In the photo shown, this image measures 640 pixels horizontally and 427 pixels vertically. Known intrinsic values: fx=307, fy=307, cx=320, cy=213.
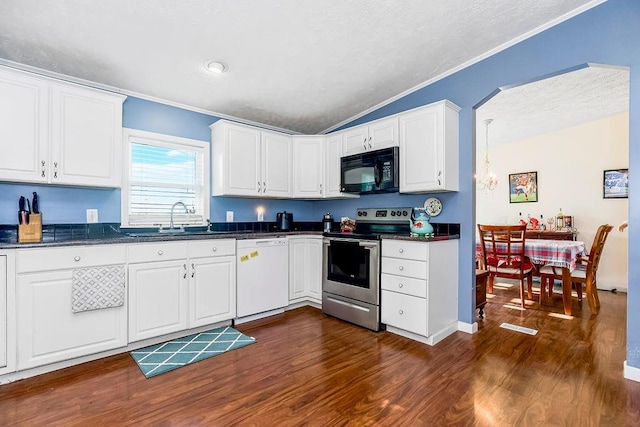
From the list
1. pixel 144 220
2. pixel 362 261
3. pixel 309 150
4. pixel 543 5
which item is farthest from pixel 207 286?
pixel 543 5

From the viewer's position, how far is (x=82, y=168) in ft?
8.47

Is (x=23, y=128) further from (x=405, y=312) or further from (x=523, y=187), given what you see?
(x=523, y=187)

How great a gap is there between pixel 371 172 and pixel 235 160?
1.57 meters

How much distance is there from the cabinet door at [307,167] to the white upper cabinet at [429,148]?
1265 millimetres

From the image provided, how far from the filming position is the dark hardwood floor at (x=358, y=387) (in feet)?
5.69

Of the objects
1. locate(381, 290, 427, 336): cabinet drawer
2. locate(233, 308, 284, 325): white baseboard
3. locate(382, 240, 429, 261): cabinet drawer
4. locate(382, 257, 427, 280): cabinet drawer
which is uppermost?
locate(382, 240, 429, 261): cabinet drawer

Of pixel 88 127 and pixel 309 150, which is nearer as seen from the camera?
pixel 88 127

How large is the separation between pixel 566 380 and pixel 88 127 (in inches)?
163

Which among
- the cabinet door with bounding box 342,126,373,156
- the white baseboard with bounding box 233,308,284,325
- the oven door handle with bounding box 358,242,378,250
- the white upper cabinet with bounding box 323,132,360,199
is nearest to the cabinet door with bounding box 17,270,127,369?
the white baseboard with bounding box 233,308,284,325

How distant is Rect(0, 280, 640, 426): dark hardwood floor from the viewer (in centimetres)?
173

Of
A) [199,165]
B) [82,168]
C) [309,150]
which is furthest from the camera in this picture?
[309,150]

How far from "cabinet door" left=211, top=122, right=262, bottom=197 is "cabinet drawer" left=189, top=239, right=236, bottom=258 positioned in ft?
2.33

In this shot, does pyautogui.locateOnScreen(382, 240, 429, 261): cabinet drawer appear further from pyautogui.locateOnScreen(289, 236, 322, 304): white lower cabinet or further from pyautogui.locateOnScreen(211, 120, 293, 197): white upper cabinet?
pyautogui.locateOnScreen(211, 120, 293, 197): white upper cabinet

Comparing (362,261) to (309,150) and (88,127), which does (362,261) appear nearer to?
(309,150)
